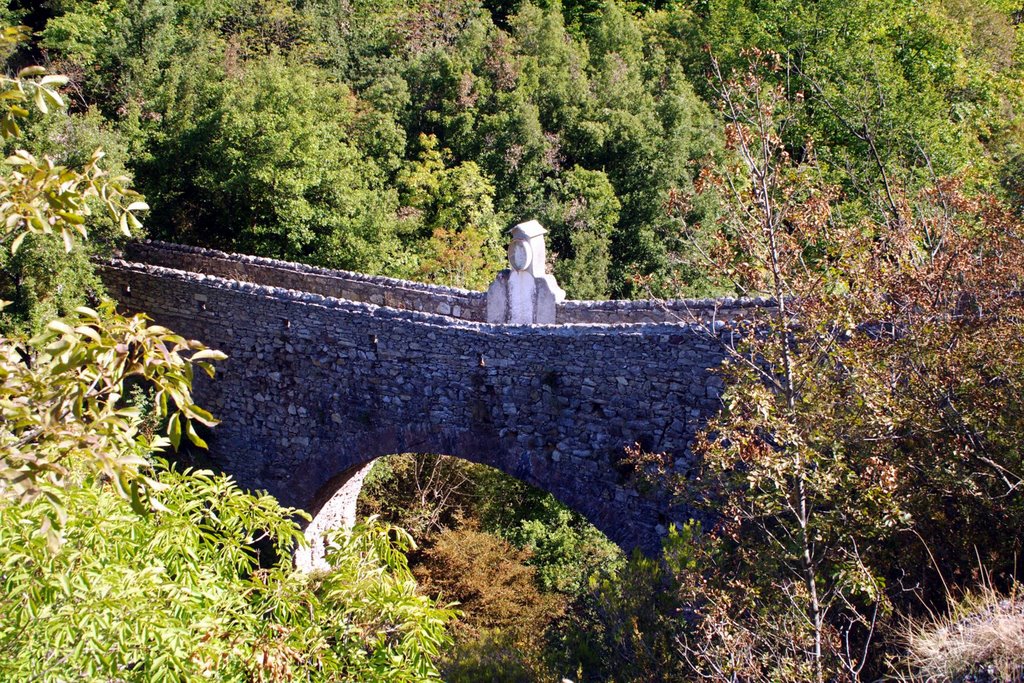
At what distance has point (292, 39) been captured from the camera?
25250 mm

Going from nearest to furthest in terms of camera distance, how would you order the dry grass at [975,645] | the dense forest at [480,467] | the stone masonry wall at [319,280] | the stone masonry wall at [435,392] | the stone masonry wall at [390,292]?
the dense forest at [480,467] < the dry grass at [975,645] < the stone masonry wall at [435,392] < the stone masonry wall at [390,292] < the stone masonry wall at [319,280]

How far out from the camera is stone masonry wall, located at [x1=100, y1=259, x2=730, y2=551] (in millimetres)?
9422

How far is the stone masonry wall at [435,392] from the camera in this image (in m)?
9.42

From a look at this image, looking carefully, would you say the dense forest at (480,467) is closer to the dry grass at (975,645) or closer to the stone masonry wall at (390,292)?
the dry grass at (975,645)

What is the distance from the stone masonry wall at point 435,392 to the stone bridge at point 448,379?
0.05 feet

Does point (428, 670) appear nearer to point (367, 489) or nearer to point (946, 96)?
point (367, 489)

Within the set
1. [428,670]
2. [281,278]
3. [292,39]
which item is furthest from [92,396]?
[292,39]

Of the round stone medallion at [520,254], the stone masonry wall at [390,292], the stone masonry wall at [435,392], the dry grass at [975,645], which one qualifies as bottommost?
the dry grass at [975,645]

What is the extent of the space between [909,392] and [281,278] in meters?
10.2

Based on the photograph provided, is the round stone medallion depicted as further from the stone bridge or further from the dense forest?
the dense forest

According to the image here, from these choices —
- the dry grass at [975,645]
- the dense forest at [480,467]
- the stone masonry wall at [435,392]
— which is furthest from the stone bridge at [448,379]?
the dry grass at [975,645]

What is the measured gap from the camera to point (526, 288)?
1261 cm

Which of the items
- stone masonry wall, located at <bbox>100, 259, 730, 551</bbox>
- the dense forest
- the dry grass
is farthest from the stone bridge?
the dry grass

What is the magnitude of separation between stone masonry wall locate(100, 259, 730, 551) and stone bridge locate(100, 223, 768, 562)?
17 mm
